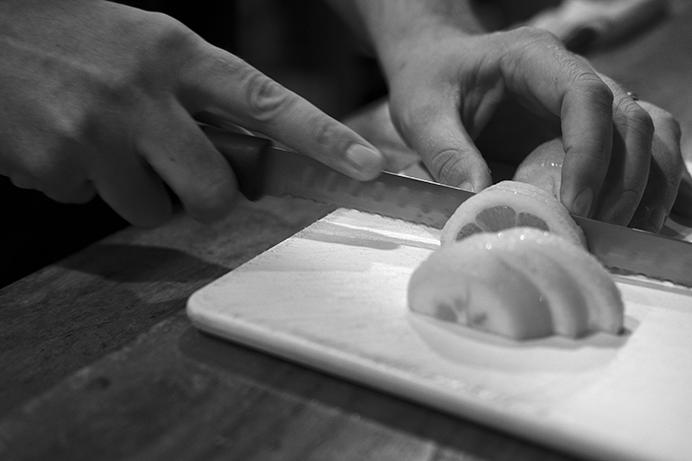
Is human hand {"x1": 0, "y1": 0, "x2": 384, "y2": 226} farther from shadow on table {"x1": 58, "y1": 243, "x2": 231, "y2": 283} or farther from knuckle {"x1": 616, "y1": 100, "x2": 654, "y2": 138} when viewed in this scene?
knuckle {"x1": 616, "y1": 100, "x2": 654, "y2": 138}

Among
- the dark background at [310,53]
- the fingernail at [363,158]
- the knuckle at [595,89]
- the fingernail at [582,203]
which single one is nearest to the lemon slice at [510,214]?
the fingernail at [582,203]

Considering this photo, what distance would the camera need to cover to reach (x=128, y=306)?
1638 mm

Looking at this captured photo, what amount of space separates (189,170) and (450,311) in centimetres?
62

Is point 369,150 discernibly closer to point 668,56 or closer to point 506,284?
point 506,284

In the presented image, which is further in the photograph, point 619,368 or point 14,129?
point 14,129

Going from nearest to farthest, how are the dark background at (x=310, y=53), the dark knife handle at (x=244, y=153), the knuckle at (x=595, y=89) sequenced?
1. the dark knife handle at (x=244, y=153)
2. the knuckle at (x=595, y=89)
3. the dark background at (x=310, y=53)

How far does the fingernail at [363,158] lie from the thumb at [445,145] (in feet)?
0.85

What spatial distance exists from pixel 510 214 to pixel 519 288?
0.29 metres

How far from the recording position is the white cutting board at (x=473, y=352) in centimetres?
111

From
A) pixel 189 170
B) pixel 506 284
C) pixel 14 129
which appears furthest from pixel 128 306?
pixel 506 284

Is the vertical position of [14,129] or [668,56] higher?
[14,129]

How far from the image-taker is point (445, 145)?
188cm

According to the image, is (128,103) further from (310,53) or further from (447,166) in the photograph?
(310,53)

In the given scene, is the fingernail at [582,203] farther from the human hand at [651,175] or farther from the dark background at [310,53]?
the dark background at [310,53]
